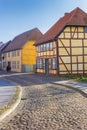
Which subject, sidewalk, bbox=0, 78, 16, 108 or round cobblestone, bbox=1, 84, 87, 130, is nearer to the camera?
round cobblestone, bbox=1, 84, 87, 130

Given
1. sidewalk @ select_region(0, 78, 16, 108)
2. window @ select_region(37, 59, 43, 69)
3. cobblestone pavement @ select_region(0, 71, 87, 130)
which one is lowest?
cobblestone pavement @ select_region(0, 71, 87, 130)

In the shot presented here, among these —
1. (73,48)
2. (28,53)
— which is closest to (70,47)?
(73,48)

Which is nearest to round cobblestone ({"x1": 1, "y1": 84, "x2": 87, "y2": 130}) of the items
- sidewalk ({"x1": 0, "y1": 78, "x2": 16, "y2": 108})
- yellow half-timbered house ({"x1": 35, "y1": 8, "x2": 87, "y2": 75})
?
sidewalk ({"x1": 0, "y1": 78, "x2": 16, "y2": 108})

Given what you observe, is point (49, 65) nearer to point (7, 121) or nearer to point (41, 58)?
point (41, 58)

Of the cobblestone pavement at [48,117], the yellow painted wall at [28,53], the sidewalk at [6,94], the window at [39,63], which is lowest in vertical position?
the cobblestone pavement at [48,117]

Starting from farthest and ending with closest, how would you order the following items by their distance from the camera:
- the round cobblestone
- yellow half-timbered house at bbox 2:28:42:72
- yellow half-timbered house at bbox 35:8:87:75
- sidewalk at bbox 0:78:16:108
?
1. yellow half-timbered house at bbox 2:28:42:72
2. yellow half-timbered house at bbox 35:8:87:75
3. sidewalk at bbox 0:78:16:108
4. the round cobblestone

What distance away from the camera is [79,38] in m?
39.8

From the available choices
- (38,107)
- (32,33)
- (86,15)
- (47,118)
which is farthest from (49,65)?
(47,118)

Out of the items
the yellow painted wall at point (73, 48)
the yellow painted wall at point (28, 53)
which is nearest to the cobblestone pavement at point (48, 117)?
the yellow painted wall at point (73, 48)

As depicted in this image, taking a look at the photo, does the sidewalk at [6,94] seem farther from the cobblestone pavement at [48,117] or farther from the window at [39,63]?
the window at [39,63]

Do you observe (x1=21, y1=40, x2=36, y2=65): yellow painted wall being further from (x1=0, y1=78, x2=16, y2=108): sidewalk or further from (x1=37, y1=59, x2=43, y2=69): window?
(x1=0, y1=78, x2=16, y2=108): sidewalk

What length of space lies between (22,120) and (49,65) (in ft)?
102

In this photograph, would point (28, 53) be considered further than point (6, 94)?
Yes

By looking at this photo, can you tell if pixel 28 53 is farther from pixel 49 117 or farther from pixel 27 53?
pixel 49 117
